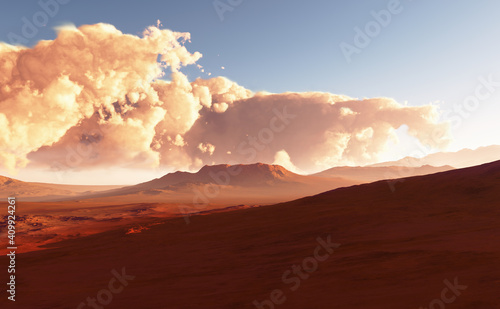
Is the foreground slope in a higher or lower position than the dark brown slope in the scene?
higher

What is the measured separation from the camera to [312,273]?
10.4 m

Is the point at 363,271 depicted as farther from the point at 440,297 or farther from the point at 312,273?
the point at 440,297

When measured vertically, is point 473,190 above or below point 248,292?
above

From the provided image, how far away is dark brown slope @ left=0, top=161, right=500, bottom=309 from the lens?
828cm

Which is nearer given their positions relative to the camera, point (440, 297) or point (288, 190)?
point (440, 297)

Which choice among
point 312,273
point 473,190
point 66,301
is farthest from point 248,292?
point 473,190

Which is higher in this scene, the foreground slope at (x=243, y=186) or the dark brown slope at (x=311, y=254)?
the foreground slope at (x=243, y=186)

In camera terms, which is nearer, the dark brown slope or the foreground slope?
the dark brown slope

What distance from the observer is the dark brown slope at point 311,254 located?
828cm

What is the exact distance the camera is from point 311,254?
13.2 metres

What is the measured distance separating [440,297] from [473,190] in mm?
19418

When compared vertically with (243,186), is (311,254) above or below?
below

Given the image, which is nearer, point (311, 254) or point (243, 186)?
point (311, 254)

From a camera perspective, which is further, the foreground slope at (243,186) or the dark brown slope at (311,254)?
the foreground slope at (243,186)
